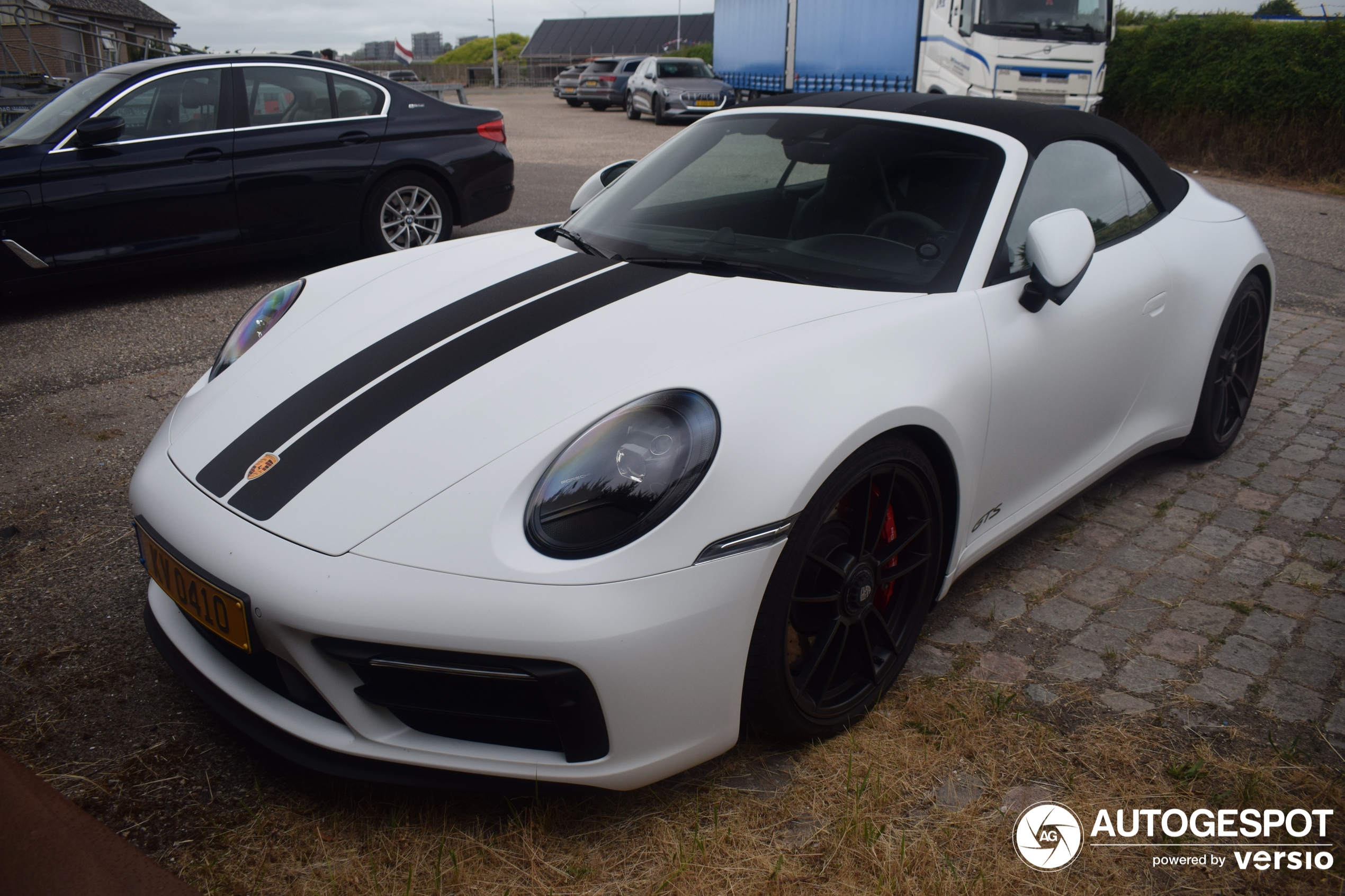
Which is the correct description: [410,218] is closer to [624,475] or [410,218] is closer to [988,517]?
[988,517]

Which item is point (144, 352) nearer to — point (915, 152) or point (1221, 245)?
point (915, 152)

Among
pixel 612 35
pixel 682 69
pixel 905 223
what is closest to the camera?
pixel 905 223

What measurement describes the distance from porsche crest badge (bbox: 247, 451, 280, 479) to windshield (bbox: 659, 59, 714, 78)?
68.3 feet

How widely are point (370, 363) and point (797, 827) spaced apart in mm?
1376

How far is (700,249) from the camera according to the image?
264 centimetres

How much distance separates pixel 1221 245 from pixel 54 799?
373cm

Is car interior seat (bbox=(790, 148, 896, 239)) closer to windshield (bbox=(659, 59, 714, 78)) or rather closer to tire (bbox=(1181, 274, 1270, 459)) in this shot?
tire (bbox=(1181, 274, 1270, 459))

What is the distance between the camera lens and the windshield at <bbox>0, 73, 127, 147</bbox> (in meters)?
5.34

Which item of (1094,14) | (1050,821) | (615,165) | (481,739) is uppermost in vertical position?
(1094,14)

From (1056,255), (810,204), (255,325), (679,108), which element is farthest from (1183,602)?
(679,108)

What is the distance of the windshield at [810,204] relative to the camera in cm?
249

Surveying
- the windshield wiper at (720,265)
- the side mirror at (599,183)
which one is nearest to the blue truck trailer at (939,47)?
the side mirror at (599,183)

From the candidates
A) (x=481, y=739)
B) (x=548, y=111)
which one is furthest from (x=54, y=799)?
(x=548, y=111)

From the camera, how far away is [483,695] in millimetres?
1726
